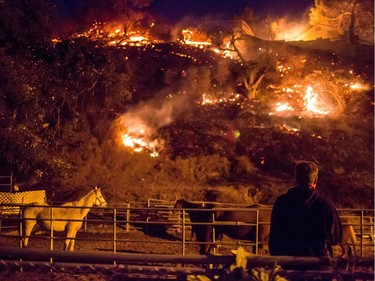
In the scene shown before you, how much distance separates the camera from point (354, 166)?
24531 millimetres

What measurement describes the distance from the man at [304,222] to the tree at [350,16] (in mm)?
41455

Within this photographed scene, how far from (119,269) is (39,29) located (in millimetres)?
14743

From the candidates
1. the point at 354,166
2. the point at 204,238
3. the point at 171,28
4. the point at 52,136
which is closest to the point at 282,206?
the point at 204,238

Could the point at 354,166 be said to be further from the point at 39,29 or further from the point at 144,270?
the point at 144,270

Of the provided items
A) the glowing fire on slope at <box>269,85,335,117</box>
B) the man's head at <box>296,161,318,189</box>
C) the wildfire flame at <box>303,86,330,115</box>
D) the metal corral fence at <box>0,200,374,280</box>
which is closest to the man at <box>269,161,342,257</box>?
the man's head at <box>296,161,318,189</box>

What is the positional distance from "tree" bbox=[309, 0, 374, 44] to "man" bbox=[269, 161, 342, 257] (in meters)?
41.5

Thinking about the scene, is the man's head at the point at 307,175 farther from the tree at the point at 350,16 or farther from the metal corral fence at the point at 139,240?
the tree at the point at 350,16

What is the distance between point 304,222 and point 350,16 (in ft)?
144

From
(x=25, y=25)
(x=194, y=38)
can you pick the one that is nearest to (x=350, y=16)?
(x=194, y=38)

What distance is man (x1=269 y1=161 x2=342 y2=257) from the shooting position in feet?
12.2

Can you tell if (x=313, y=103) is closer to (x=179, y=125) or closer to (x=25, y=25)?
(x=179, y=125)

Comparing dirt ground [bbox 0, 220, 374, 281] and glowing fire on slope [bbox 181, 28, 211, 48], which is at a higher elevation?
glowing fire on slope [bbox 181, 28, 211, 48]

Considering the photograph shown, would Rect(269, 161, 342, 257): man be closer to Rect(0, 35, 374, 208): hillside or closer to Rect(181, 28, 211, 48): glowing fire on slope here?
Rect(0, 35, 374, 208): hillside

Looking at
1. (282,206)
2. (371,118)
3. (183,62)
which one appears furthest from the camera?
(183,62)
